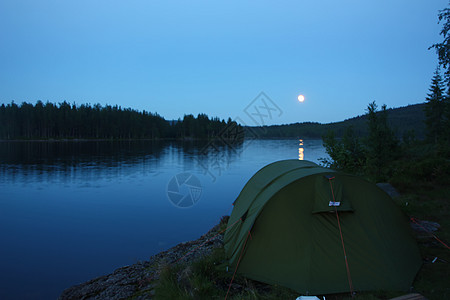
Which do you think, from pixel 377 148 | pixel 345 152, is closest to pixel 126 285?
pixel 377 148

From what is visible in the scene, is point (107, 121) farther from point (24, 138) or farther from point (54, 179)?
A: point (54, 179)

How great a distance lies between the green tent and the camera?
4.76m

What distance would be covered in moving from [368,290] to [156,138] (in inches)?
5003

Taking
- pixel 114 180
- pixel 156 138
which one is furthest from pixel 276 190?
pixel 156 138

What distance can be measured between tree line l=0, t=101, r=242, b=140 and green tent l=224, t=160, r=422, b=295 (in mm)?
101909

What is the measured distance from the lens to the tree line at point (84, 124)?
285ft

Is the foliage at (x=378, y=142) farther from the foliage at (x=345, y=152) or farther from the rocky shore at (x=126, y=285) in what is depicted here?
the rocky shore at (x=126, y=285)

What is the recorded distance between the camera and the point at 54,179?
23.1 m

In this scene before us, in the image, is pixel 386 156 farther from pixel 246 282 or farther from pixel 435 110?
pixel 435 110

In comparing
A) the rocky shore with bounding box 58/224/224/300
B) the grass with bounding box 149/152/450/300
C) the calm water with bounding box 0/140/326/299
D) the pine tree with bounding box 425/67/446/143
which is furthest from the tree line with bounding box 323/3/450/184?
the pine tree with bounding box 425/67/446/143
